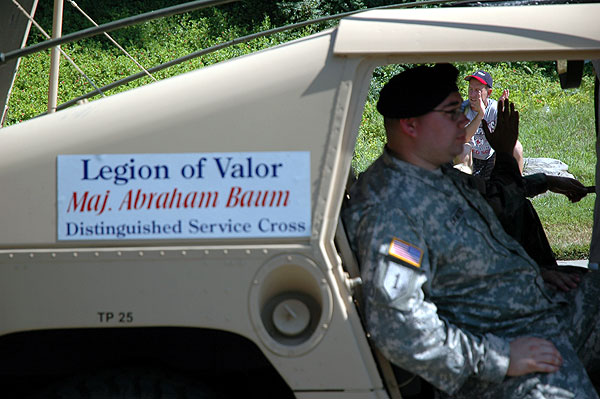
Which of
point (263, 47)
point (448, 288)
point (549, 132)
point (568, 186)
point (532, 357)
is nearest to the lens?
point (532, 357)

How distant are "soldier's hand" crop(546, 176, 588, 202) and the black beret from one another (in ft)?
4.38

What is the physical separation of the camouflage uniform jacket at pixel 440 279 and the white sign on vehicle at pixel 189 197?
0.32 meters

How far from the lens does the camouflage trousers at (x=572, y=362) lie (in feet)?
7.77

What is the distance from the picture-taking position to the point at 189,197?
2219 mm

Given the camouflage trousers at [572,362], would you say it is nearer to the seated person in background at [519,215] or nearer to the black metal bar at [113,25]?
the seated person in background at [519,215]

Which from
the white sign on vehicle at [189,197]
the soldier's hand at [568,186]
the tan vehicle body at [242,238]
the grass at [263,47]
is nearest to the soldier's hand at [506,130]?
the soldier's hand at [568,186]

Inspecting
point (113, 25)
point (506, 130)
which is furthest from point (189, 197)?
point (506, 130)

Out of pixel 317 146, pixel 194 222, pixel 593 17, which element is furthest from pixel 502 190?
pixel 194 222

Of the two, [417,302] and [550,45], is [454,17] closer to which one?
[550,45]

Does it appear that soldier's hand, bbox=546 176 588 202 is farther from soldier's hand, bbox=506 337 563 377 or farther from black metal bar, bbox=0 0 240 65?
black metal bar, bbox=0 0 240 65

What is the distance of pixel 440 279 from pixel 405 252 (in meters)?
0.25

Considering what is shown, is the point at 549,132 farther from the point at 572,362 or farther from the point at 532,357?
the point at 532,357

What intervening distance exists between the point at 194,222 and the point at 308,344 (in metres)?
0.50

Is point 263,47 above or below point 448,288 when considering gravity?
above
